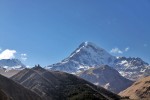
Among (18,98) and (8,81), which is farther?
(8,81)

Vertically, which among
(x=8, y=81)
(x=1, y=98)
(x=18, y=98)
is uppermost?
(x=8, y=81)

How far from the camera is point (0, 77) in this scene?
161125mm

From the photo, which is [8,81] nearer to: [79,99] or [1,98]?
[79,99]

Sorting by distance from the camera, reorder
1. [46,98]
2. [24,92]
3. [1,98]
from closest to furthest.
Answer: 1. [1,98]
2. [24,92]
3. [46,98]

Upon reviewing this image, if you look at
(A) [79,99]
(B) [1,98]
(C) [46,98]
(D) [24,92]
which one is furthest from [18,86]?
(B) [1,98]

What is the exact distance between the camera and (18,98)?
149m

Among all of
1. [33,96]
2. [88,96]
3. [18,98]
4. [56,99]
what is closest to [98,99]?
[88,96]

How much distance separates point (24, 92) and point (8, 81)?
9.85m

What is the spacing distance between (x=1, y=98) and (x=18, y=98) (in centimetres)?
6755

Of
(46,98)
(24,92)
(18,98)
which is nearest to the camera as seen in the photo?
(18,98)

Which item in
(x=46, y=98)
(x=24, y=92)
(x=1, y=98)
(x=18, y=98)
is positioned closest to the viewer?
(x=1, y=98)

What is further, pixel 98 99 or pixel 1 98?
pixel 98 99

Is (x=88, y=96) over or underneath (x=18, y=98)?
over

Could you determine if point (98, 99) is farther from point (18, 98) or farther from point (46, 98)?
point (18, 98)
